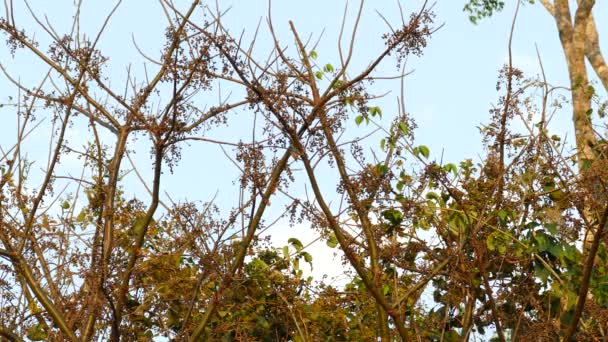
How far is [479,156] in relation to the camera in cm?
708

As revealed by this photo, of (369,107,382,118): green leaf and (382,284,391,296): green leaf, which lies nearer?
(369,107,382,118): green leaf

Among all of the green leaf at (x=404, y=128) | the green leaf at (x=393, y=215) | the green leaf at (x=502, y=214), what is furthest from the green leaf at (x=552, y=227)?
the green leaf at (x=404, y=128)

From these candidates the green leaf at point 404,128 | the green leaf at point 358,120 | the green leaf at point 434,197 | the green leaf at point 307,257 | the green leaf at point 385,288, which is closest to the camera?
the green leaf at point 404,128

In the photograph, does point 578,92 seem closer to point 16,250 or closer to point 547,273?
point 547,273

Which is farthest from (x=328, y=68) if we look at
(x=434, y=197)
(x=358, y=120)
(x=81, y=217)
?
(x=81, y=217)

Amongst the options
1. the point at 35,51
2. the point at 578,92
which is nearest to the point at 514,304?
the point at 35,51

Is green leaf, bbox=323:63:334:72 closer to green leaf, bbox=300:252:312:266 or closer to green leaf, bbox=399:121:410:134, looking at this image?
green leaf, bbox=399:121:410:134

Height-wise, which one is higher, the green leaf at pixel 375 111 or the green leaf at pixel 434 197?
the green leaf at pixel 375 111

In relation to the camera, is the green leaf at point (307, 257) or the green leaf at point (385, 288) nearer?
the green leaf at point (385, 288)

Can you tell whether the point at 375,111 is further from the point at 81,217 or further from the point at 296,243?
the point at 81,217

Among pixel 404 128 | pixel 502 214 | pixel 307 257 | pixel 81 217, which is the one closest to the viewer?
pixel 404 128

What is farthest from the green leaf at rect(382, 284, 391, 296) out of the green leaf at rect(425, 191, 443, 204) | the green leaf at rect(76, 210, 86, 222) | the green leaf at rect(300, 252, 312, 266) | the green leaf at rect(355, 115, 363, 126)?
the green leaf at rect(76, 210, 86, 222)

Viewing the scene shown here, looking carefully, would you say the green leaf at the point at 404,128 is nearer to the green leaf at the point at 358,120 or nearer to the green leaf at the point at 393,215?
the green leaf at the point at 358,120

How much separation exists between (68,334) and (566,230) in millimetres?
3563
